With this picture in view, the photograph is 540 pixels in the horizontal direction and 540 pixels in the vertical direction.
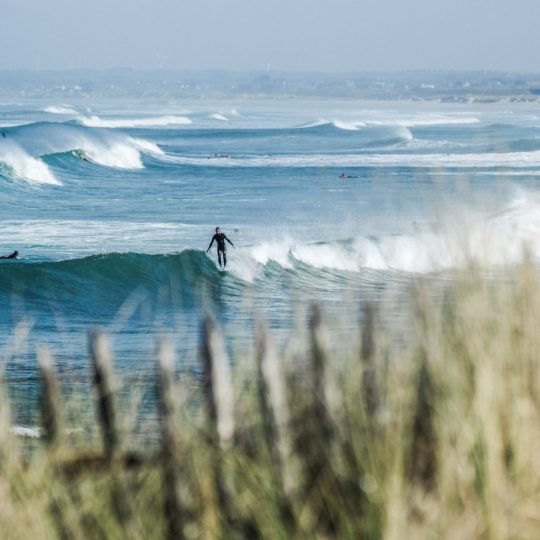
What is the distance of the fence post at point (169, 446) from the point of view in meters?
3.04

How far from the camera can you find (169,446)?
3.13 meters

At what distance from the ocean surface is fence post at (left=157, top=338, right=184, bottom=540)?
0.10 m

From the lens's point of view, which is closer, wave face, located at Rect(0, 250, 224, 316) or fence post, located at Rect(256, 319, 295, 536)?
fence post, located at Rect(256, 319, 295, 536)

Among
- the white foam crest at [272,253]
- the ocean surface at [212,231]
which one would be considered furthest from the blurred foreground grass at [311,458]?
the white foam crest at [272,253]

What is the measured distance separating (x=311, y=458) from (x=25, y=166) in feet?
148

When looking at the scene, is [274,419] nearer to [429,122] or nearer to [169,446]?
[169,446]

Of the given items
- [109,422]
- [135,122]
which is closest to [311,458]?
[109,422]

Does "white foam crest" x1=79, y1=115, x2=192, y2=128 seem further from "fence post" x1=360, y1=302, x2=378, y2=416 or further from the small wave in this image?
"fence post" x1=360, y1=302, x2=378, y2=416

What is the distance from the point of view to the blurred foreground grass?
315cm

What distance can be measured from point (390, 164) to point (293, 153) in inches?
444

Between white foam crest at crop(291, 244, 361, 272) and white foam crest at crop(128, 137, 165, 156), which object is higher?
white foam crest at crop(291, 244, 361, 272)

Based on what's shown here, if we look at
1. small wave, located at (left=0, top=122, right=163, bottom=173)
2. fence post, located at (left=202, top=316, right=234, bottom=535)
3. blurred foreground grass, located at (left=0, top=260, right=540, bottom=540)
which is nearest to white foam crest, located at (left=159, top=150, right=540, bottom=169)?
small wave, located at (left=0, top=122, right=163, bottom=173)

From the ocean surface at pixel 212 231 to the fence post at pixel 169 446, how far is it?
3.8 inches

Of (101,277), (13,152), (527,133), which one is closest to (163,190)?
(13,152)
